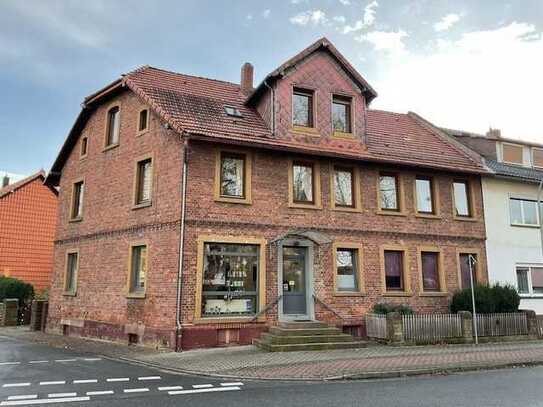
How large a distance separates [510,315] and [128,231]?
13435 mm

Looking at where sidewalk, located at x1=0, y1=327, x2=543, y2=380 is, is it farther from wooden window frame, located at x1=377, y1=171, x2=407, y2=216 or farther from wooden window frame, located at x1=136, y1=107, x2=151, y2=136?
wooden window frame, located at x1=136, y1=107, x2=151, y2=136

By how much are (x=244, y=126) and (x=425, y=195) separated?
7685 mm

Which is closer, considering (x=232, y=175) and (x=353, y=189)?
(x=232, y=175)

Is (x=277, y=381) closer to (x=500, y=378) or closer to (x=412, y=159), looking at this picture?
(x=500, y=378)

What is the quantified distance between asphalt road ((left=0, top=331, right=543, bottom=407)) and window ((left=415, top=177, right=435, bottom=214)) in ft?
27.5

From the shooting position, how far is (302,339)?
14.7 metres

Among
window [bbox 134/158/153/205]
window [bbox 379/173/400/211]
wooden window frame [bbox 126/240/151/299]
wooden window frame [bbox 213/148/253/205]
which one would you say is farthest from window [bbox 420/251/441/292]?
window [bbox 134/158/153/205]

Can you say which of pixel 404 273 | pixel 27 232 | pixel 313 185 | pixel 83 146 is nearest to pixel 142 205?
pixel 313 185

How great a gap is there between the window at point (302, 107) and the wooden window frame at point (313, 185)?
4.50 ft

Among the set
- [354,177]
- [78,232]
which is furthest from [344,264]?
[78,232]

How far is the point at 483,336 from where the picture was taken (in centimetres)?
1691

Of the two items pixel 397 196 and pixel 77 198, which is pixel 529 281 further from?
pixel 77 198

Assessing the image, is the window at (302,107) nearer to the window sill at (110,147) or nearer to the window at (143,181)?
the window at (143,181)

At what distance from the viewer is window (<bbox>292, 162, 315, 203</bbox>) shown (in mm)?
17219
